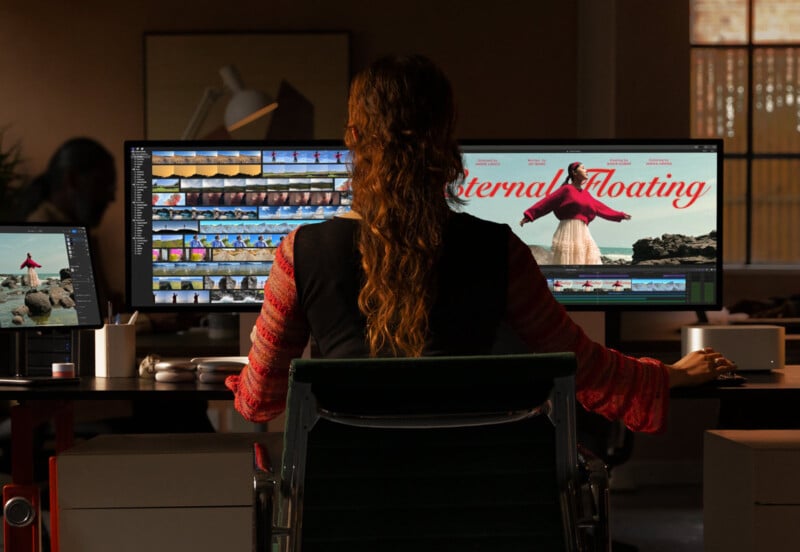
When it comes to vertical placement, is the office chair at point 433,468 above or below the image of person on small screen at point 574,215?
below

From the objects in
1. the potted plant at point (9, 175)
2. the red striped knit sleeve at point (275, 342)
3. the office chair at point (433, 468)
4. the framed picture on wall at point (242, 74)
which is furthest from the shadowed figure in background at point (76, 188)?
the office chair at point (433, 468)

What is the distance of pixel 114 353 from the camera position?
214 cm

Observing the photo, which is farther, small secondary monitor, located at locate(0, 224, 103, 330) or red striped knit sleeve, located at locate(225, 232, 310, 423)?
small secondary monitor, located at locate(0, 224, 103, 330)

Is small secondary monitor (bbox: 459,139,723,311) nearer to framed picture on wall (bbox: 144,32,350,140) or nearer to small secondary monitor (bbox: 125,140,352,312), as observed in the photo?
small secondary monitor (bbox: 125,140,352,312)

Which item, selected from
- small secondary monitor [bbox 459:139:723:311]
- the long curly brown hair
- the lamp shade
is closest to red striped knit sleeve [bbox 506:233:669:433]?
the long curly brown hair

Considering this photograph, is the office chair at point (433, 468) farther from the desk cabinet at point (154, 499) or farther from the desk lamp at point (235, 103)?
the desk lamp at point (235, 103)

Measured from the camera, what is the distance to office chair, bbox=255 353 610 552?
3.86 ft

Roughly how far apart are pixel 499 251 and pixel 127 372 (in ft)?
3.33

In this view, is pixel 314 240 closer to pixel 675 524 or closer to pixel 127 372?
pixel 127 372

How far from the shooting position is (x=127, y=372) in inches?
84.0

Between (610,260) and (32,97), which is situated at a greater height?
(32,97)

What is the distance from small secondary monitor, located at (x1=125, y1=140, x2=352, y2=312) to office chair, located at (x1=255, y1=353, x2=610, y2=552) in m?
0.97

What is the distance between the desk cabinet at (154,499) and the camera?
6.02ft

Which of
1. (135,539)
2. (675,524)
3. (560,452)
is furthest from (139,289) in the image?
(675,524)
